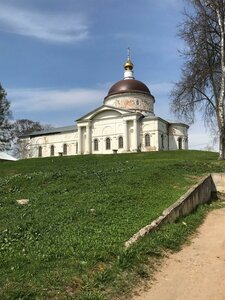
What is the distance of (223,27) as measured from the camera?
25.6 m

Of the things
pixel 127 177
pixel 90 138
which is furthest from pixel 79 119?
pixel 127 177

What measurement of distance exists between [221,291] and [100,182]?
28.4ft

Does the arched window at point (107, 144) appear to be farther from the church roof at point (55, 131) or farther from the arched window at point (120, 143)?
the church roof at point (55, 131)

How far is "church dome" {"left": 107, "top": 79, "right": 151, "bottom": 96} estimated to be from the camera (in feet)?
212

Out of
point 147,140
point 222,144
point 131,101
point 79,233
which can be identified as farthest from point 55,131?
point 79,233

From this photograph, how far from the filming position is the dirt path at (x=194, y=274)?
6.05 metres

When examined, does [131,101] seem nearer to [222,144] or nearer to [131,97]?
[131,97]

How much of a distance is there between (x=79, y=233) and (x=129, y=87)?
57.8 m

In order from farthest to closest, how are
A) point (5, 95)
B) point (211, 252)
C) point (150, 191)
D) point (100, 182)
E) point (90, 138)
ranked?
1. point (90, 138)
2. point (5, 95)
3. point (100, 182)
4. point (150, 191)
5. point (211, 252)

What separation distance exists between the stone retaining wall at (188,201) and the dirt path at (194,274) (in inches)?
29.4

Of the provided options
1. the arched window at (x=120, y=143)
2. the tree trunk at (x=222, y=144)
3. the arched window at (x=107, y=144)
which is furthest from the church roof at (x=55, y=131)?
the tree trunk at (x=222, y=144)

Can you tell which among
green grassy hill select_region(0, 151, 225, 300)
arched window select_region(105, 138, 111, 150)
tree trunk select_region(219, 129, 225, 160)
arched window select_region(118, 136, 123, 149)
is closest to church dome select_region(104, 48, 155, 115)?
arched window select_region(118, 136, 123, 149)

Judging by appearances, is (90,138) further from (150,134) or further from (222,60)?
(222,60)

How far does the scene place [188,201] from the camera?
11.5 m
